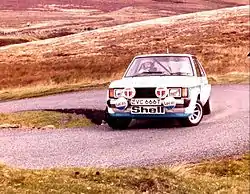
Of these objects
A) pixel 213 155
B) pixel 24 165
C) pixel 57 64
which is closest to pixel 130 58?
pixel 57 64

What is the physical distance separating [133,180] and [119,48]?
340cm

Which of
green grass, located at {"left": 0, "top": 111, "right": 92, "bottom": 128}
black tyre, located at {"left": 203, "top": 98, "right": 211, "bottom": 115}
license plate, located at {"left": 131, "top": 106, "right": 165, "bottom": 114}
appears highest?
green grass, located at {"left": 0, "top": 111, "right": 92, "bottom": 128}

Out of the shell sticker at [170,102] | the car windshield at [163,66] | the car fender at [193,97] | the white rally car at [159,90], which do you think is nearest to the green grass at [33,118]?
the white rally car at [159,90]

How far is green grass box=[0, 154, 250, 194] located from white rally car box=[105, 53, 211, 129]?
998mm

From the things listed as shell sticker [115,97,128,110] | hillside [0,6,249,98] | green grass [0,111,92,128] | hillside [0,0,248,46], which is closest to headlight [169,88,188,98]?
hillside [0,6,249,98]

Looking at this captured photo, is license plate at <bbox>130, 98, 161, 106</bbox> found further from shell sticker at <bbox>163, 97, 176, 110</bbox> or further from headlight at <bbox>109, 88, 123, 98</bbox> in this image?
headlight at <bbox>109, 88, 123, 98</bbox>

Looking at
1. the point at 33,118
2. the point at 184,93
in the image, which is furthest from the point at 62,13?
the point at 184,93

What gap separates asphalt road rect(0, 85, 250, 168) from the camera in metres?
11.2

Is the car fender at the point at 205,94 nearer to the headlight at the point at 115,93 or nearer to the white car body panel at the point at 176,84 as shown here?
the white car body panel at the point at 176,84

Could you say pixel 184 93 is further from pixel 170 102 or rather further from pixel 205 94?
pixel 170 102

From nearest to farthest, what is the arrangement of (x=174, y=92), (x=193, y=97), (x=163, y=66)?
(x=163, y=66)
(x=174, y=92)
(x=193, y=97)

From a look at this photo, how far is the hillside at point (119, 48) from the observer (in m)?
4.80

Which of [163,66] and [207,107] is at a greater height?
[163,66]

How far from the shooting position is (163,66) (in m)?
7.09
